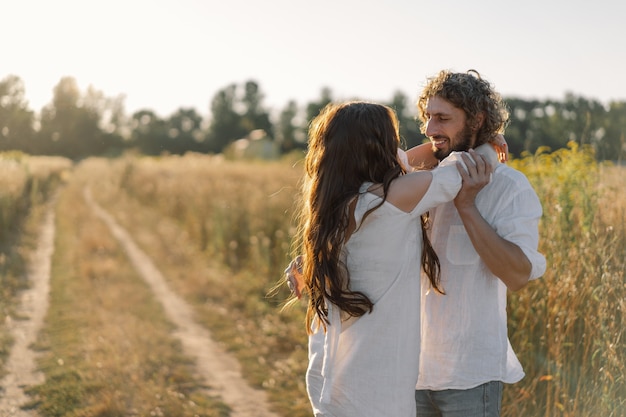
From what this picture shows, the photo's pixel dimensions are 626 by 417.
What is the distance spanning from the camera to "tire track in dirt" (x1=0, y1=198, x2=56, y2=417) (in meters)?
5.16

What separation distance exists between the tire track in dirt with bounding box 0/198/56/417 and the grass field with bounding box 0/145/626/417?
0.14 m

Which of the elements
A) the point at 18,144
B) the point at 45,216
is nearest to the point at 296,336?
the point at 18,144

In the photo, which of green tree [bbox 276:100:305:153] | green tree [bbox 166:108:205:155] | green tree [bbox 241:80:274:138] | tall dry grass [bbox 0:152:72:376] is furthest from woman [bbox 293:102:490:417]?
green tree [bbox 166:108:205:155]

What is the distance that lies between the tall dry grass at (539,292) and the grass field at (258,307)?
0.04ft

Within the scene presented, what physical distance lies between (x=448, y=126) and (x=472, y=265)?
513 millimetres

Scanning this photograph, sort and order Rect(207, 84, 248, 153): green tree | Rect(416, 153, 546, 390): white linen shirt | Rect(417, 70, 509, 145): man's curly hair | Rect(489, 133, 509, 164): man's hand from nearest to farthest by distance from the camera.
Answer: Rect(416, 153, 546, 390): white linen shirt, Rect(417, 70, 509, 145): man's curly hair, Rect(489, 133, 509, 164): man's hand, Rect(207, 84, 248, 153): green tree

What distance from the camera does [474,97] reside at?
7.39ft

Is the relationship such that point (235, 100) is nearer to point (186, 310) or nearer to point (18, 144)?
point (18, 144)

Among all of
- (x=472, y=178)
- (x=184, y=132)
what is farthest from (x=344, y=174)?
(x=184, y=132)

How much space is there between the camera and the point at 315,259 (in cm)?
219

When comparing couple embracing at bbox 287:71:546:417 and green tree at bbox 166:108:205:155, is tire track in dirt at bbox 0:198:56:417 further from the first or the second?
green tree at bbox 166:108:205:155

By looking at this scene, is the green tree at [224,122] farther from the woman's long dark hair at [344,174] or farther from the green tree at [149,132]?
the woman's long dark hair at [344,174]

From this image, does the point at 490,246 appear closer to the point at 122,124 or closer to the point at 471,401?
the point at 471,401

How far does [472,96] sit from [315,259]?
799mm
